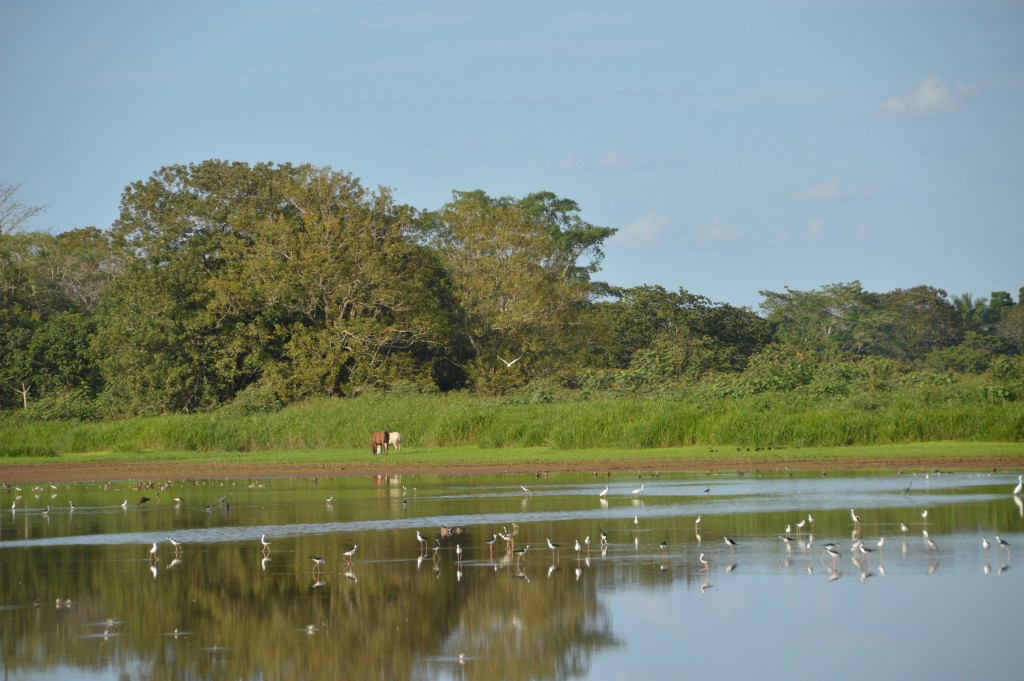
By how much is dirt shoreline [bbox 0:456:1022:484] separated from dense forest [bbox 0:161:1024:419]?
1192 centimetres

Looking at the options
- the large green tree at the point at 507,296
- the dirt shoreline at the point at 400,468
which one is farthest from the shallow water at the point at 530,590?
the large green tree at the point at 507,296

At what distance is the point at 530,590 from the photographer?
1667 centimetres

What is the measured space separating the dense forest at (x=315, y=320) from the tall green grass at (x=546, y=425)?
5281 mm

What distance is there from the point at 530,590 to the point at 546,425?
26409 mm

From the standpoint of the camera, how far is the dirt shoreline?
34188 mm

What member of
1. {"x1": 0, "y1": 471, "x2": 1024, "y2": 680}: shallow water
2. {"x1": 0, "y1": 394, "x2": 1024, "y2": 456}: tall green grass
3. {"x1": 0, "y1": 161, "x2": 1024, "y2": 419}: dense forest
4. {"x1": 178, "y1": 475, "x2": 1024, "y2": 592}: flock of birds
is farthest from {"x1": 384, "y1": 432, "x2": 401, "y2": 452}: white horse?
{"x1": 178, "y1": 475, "x2": 1024, "y2": 592}: flock of birds

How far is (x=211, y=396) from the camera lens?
57.6m

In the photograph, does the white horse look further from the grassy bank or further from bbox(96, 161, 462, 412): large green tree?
bbox(96, 161, 462, 412): large green tree

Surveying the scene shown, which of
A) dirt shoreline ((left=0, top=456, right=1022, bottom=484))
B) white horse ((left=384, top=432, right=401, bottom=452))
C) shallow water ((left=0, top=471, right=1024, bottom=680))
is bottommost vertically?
shallow water ((left=0, top=471, right=1024, bottom=680))

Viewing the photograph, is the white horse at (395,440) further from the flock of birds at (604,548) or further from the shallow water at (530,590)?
the flock of birds at (604,548)

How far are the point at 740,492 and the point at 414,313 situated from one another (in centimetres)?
3256

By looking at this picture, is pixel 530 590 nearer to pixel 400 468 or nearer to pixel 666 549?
pixel 666 549

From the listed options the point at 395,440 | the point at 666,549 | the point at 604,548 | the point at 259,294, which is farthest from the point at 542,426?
the point at 666,549

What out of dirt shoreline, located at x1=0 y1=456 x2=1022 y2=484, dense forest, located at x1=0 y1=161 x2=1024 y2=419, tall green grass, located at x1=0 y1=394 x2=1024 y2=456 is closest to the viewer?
dirt shoreline, located at x1=0 y1=456 x2=1022 y2=484
